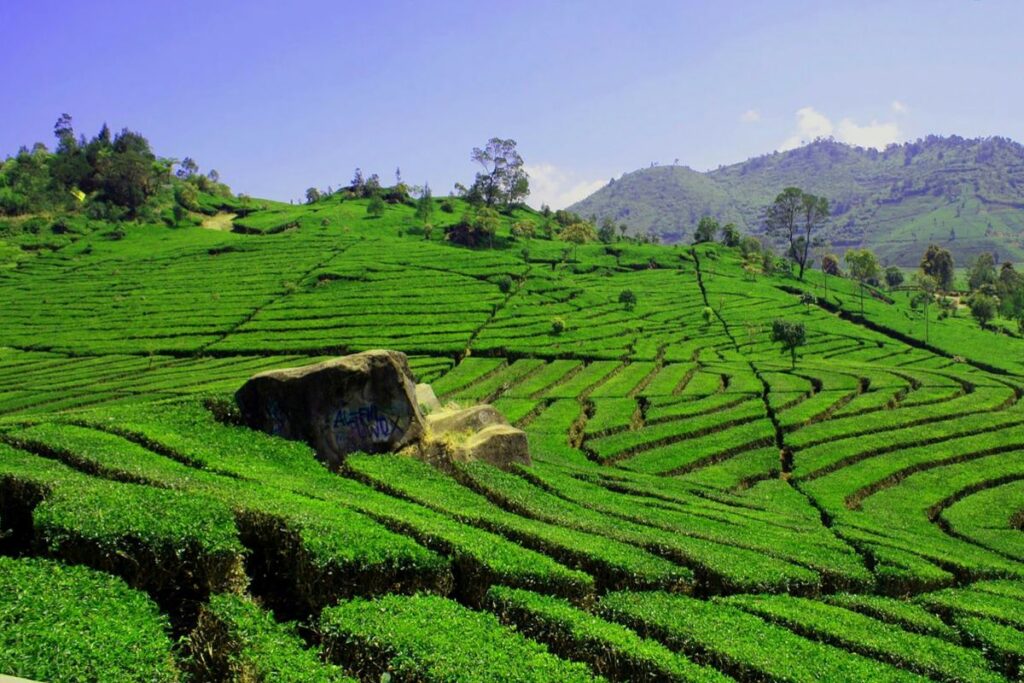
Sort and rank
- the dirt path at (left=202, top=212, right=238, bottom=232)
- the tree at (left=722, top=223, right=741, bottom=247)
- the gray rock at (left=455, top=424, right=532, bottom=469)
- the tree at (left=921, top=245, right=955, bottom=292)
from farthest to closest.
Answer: the tree at (left=722, top=223, right=741, bottom=247) < the dirt path at (left=202, top=212, right=238, bottom=232) < the tree at (left=921, top=245, right=955, bottom=292) < the gray rock at (left=455, top=424, right=532, bottom=469)

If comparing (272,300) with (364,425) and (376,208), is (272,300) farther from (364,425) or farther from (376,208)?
(364,425)

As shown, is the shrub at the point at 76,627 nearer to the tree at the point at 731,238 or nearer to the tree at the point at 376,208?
the tree at the point at 376,208

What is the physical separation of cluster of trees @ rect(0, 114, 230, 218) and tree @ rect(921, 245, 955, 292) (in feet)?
471

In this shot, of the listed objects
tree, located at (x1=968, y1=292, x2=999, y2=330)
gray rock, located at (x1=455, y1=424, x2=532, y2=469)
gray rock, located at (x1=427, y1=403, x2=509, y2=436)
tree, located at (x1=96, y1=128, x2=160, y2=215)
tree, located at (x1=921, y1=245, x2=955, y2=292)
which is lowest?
tree, located at (x1=968, y1=292, x2=999, y2=330)

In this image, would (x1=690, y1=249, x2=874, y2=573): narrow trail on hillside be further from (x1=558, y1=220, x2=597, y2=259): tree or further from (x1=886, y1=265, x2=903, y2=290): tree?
(x1=886, y1=265, x2=903, y2=290): tree

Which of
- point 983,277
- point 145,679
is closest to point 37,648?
point 145,679

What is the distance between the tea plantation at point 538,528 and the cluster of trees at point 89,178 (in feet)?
248

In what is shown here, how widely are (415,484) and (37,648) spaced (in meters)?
11.9

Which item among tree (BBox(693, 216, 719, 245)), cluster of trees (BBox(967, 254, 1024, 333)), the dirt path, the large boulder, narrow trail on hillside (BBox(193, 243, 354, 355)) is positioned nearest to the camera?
the large boulder

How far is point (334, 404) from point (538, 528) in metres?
8.12

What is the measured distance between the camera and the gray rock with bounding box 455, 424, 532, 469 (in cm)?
2395

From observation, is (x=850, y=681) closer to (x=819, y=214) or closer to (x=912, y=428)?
(x=912, y=428)

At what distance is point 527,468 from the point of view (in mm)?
25297

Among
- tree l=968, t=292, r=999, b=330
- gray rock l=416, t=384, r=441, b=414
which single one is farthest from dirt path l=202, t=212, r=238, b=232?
tree l=968, t=292, r=999, b=330
